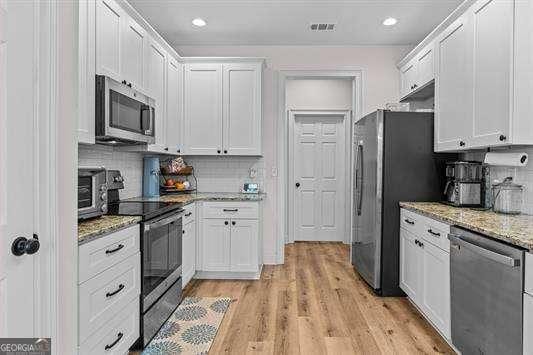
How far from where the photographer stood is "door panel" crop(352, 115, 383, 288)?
3.42 metres

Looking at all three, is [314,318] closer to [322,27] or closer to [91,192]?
[91,192]

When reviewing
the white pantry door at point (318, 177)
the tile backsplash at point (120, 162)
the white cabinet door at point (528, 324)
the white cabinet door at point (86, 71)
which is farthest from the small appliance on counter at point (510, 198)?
the white pantry door at point (318, 177)

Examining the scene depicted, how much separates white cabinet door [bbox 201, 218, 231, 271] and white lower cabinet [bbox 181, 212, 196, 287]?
0.13 metres

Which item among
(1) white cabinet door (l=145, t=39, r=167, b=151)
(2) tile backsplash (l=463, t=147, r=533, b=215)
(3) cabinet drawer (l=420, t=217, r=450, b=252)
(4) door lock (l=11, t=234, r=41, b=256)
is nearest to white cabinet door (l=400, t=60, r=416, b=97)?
(2) tile backsplash (l=463, t=147, r=533, b=215)

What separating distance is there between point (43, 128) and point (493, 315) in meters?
2.20

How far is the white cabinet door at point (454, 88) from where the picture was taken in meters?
2.79

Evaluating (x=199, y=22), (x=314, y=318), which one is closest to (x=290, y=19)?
(x=199, y=22)

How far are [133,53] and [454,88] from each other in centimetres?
274

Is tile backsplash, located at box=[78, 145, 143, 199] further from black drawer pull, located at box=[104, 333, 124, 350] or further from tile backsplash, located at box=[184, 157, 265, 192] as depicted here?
black drawer pull, located at box=[104, 333, 124, 350]

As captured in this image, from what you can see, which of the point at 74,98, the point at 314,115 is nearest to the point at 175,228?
→ the point at 74,98

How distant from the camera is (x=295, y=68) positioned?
4496mm

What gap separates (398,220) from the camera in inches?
133

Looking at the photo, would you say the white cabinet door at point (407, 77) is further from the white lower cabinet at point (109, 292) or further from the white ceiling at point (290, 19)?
the white lower cabinet at point (109, 292)

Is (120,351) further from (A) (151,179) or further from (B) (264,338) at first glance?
(A) (151,179)
